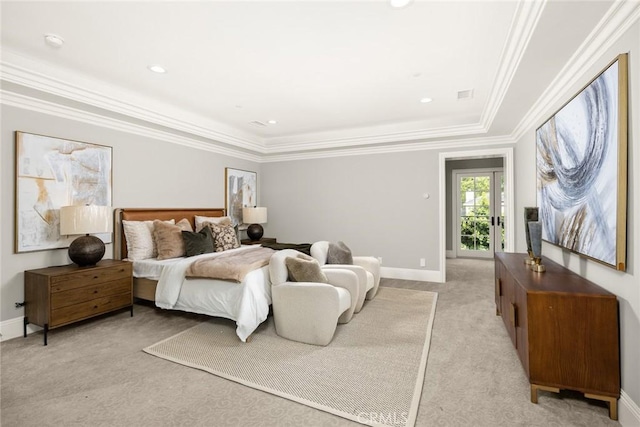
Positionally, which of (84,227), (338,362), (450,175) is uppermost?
(450,175)

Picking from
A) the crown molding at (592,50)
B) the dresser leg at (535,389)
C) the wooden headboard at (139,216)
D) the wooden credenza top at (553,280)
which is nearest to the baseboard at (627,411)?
the dresser leg at (535,389)

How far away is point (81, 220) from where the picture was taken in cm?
304

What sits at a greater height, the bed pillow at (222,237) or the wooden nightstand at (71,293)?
the bed pillow at (222,237)

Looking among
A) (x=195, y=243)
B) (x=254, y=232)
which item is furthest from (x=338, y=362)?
(x=254, y=232)

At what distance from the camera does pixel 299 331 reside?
279cm

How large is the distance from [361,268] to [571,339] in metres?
1.97

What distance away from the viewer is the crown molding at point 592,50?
1.65 metres

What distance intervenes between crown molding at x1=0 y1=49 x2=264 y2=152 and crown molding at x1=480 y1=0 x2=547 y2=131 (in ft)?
12.4

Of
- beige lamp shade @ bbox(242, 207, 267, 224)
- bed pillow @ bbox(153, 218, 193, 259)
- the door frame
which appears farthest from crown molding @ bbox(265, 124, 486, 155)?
bed pillow @ bbox(153, 218, 193, 259)

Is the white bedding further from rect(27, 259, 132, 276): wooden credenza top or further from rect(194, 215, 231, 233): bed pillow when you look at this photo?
rect(194, 215, 231, 233): bed pillow

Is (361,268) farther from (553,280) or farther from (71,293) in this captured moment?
(71,293)

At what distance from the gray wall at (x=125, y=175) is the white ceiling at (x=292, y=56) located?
0.30m

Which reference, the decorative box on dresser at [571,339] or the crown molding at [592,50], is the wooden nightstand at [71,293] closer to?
the decorative box on dresser at [571,339]

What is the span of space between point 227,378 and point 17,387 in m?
1.47
